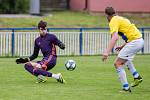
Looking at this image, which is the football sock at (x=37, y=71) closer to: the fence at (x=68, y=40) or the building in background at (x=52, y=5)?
the fence at (x=68, y=40)

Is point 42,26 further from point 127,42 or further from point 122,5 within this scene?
point 122,5

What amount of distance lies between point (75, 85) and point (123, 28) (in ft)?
6.69

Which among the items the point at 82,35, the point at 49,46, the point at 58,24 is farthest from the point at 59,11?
the point at 49,46

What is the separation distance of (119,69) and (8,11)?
2376 cm

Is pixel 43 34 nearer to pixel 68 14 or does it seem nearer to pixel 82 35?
pixel 82 35

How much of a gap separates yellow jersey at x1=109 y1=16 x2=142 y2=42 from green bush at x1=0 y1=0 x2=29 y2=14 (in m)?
22.8

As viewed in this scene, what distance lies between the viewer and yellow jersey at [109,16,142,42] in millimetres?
13859

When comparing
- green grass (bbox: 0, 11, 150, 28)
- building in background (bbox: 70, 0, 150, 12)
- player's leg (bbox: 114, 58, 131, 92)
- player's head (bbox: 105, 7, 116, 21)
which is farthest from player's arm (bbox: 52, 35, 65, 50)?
building in background (bbox: 70, 0, 150, 12)

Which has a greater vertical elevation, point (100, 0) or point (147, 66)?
point (100, 0)

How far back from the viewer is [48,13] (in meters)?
38.2

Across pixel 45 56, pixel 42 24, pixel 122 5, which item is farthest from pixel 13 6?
pixel 42 24

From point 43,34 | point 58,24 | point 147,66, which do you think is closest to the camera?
point 43,34

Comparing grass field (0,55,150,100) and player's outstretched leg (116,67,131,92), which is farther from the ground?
player's outstretched leg (116,67,131,92)

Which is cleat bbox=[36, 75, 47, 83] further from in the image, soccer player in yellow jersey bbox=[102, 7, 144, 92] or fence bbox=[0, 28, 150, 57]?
fence bbox=[0, 28, 150, 57]
